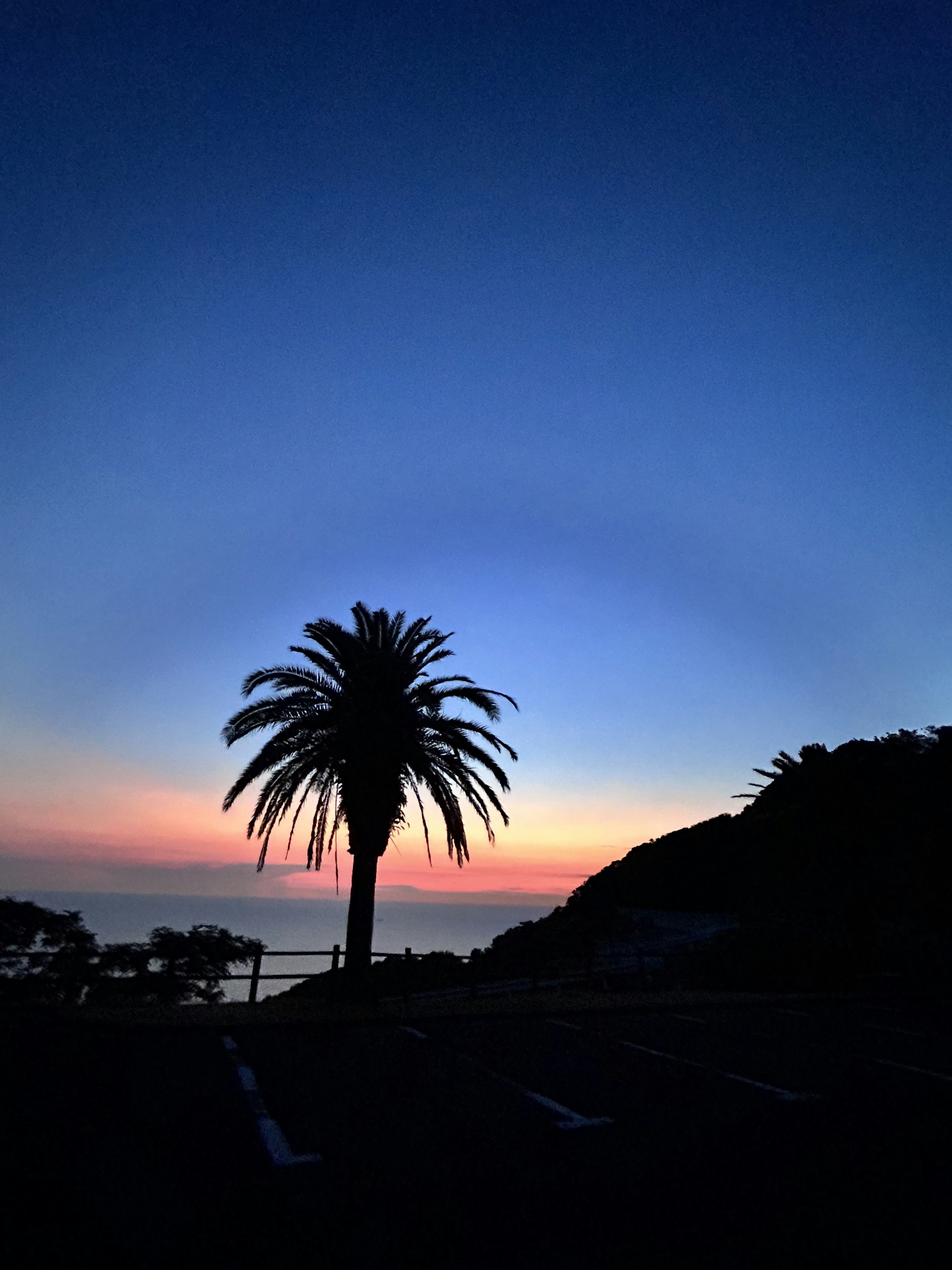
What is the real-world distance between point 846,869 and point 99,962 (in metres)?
25.0

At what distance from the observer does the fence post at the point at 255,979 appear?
19.0 m

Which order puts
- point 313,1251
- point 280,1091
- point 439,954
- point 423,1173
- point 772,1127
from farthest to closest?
point 439,954
point 280,1091
point 772,1127
point 423,1173
point 313,1251

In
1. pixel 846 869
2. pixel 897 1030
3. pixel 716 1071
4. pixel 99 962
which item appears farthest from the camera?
pixel 846 869

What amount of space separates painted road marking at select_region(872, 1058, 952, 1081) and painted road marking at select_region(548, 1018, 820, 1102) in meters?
2.36

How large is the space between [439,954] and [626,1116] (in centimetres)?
2155

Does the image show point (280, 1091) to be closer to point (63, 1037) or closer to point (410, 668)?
point (63, 1037)

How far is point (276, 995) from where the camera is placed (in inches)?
976

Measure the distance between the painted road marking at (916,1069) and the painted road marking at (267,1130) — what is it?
8.41 meters

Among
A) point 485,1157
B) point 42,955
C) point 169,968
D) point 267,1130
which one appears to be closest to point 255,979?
point 169,968

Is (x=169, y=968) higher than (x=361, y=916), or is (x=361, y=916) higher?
(x=361, y=916)

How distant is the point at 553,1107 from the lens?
8.59m

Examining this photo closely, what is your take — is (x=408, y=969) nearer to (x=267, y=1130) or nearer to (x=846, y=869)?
(x=846, y=869)

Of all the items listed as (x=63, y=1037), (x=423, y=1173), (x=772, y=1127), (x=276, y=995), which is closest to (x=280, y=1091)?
(x=423, y=1173)

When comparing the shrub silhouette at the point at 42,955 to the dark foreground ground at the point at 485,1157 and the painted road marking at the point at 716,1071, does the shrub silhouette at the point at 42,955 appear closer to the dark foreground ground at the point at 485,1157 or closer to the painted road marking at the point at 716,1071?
the dark foreground ground at the point at 485,1157
